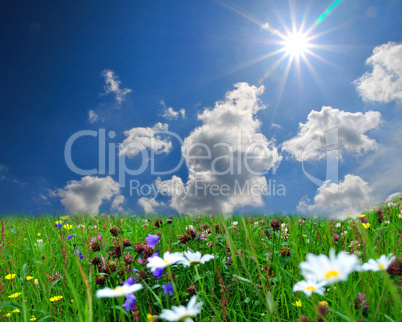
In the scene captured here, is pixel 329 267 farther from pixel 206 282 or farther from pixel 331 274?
pixel 206 282

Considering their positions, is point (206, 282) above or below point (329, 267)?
above

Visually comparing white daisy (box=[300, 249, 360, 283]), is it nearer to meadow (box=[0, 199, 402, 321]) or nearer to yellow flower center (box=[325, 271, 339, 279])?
yellow flower center (box=[325, 271, 339, 279])

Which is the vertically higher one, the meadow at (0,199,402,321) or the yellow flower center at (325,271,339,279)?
the meadow at (0,199,402,321)

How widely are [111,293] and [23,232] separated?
5409 millimetres

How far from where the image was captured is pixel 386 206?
6363 mm

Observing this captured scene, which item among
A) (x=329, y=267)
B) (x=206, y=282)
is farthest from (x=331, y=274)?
(x=206, y=282)

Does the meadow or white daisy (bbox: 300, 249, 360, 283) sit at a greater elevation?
the meadow

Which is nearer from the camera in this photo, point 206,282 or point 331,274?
point 331,274

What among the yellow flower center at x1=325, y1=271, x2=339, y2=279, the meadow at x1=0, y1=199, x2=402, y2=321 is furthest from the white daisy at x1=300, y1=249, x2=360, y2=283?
the meadow at x1=0, y1=199, x2=402, y2=321

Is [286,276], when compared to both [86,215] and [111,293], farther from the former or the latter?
[86,215]

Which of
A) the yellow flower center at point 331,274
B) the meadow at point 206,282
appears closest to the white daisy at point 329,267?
the yellow flower center at point 331,274

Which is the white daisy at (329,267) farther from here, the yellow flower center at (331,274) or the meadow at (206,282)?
the meadow at (206,282)

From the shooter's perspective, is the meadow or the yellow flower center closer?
the yellow flower center

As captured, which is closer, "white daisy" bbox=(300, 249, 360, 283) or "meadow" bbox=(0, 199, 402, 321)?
"white daisy" bbox=(300, 249, 360, 283)
